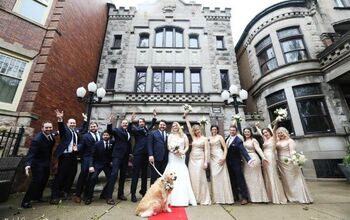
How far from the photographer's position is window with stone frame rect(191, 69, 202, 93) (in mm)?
12342

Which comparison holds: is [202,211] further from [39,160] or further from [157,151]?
[39,160]

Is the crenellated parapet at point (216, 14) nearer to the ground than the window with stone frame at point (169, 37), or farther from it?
farther from it

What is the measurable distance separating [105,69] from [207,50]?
740 cm

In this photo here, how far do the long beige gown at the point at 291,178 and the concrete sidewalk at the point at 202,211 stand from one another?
0.29 m

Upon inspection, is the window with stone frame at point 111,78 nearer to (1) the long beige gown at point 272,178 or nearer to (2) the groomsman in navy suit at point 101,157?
(2) the groomsman in navy suit at point 101,157

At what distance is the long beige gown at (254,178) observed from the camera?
15.6 ft

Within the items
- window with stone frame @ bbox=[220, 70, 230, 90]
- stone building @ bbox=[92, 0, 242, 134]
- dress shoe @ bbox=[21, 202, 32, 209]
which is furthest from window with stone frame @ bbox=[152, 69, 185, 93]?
dress shoe @ bbox=[21, 202, 32, 209]

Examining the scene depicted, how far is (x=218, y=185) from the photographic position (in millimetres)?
4828

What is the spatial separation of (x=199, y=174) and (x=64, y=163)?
12.4 feet

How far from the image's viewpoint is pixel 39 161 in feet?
15.6

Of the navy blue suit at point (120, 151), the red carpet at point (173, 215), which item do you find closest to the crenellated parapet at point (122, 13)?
the navy blue suit at point (120, 151)

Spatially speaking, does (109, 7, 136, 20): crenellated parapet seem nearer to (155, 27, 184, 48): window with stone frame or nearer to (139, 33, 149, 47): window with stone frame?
(139, 33, 149, 47): window with stone frame


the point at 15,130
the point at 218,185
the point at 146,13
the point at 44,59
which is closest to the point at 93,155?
the point at 218,185

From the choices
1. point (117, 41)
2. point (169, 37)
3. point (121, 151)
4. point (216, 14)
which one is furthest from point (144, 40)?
point (121, 151)
